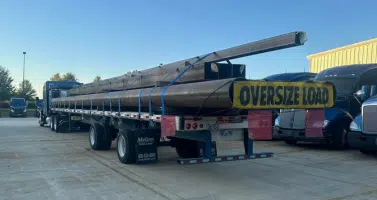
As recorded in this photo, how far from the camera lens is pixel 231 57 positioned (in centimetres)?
632

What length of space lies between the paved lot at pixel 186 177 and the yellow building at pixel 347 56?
1050 cm

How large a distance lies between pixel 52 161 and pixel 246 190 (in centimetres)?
543

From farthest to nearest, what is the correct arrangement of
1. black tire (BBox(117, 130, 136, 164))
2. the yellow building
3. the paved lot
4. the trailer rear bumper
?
the yellow building < the trailer rear bumper < black tire (BBox(117, 130, 136, 164)) < the paved lot

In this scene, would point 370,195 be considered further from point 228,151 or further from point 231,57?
point 228,151

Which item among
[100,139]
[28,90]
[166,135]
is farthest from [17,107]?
[166,135]

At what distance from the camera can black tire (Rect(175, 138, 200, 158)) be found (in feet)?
29.2

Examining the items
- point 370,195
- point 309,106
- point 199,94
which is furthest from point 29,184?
point 370,195

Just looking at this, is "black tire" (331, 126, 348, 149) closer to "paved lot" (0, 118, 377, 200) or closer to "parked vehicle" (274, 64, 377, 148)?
"parked vehicle" (274, 64, 377, 148)

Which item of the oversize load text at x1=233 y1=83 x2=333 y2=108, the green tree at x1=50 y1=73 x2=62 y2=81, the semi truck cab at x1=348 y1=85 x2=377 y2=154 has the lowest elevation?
the semi truck cab at x1=348 y1=85 x2=377 y2=154

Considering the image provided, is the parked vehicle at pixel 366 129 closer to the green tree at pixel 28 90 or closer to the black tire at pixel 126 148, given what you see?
the black tire at pixel 126 148

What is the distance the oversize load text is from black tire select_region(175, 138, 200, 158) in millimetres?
3580

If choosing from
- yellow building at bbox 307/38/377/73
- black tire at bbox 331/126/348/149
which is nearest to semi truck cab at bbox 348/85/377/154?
black tire at bbox 331/126/348/149

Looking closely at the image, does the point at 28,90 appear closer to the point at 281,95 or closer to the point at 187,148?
the point at 187,148

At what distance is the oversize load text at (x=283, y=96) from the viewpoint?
515cm
